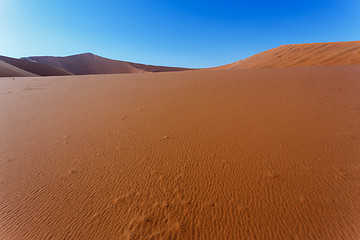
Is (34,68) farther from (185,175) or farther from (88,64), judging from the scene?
(185,175)

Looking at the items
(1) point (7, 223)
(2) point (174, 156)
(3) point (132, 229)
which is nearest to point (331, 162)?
(2) point (174, 156)

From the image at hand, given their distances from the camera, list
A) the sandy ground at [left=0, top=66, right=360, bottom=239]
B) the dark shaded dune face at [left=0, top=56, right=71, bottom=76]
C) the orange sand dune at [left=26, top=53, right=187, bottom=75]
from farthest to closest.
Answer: the orange sand dune at [left=26, top=53, right=187, bottom=75] < the dark shaded dune face at [left=0, top=56, right=71, bottom=76] < the sandy ground at [left=0, top=66, right=360, bottom=239]

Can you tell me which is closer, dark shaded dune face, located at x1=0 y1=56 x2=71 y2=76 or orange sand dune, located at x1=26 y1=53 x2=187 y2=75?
dark shaded dune face, located at x1=0 y1=56 x2=71 y2=76

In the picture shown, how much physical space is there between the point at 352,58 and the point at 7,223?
2449 cm

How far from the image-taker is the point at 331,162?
268 centimetres

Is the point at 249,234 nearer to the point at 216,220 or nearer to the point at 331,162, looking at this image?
the point at 216,220

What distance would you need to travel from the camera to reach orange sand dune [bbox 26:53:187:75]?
178 feet

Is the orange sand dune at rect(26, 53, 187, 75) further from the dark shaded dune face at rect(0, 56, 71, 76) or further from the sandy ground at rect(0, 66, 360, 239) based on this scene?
the sandy ground at rect(0, 66, 360, 239)

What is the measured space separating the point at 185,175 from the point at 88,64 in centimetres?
6923

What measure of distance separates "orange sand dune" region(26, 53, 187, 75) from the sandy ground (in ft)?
198

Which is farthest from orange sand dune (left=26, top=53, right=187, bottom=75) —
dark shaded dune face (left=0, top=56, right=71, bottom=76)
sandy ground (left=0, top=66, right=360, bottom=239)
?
sandy ground (left=0, top=66, right=360, bottom=239)

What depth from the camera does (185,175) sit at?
8.29 feet

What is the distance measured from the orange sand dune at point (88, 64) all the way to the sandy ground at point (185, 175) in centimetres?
6026

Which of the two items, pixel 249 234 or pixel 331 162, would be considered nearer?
pixel 249 234
